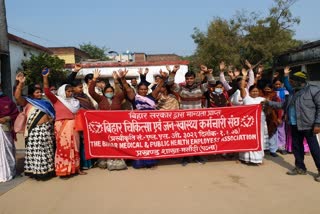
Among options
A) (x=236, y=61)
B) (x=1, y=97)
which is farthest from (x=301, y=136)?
(x=236, y=61)

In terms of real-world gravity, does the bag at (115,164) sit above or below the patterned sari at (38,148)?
below

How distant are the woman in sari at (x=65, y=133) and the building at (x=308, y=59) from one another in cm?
1190

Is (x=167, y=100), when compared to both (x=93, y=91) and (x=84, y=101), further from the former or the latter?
(x=84, y=101)

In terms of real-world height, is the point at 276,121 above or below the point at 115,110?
below

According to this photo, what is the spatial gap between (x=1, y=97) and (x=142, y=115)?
2212 mm

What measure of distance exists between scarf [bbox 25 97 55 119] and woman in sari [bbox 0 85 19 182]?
0.33 meters

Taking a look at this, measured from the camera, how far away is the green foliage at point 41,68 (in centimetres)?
1906

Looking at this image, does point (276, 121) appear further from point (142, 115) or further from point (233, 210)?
point (233, 210)

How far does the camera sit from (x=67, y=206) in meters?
4.00

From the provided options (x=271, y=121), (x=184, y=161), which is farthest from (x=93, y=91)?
(x=271, y=121)

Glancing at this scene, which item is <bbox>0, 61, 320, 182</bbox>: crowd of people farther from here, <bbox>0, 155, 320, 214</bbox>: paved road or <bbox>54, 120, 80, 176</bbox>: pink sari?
<bbox>0, 155, 320, 214</bbox>: paved road

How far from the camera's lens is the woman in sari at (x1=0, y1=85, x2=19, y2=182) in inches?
198

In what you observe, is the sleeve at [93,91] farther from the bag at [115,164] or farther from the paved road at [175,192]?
the paved road at [175,192]

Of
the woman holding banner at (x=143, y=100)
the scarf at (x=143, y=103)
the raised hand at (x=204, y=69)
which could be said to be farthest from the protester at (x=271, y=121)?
the scarf at (x=143, y=103)
